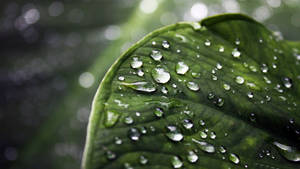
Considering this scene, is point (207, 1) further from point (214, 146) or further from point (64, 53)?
point (214, 146)

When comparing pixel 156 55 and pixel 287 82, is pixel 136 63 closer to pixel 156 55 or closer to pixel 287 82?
pixel 156 55

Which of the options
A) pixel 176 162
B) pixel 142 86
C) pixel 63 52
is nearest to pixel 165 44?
pixel 142 86

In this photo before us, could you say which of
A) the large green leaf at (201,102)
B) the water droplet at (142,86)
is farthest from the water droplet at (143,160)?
the water droplet at (142,86)

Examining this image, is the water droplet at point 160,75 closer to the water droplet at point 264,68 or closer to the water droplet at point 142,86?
the water droplet at point 142,86

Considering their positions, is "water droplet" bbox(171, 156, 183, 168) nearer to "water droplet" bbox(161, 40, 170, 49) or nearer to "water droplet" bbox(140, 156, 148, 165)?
"water droplet" bbox(140, 156, 148, 165)

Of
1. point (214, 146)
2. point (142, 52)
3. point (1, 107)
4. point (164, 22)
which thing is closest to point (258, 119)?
point (214, 146)

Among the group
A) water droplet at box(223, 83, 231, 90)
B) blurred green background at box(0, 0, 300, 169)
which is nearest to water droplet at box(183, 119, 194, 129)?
water droplet at box(223, 83, 231, 90)
